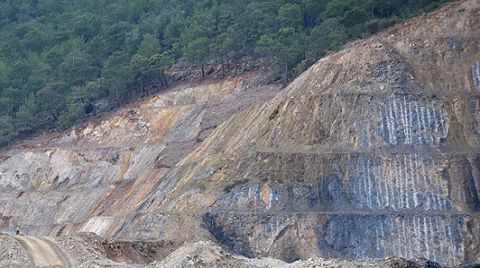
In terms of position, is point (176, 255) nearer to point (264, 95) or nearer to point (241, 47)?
point (264, 95)

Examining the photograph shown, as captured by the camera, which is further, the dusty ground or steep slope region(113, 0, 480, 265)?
steep slope region(113, 0, 480, 265)

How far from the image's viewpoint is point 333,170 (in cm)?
6347

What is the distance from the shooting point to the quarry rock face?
60.0 meters

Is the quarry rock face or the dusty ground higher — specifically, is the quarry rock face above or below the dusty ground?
below

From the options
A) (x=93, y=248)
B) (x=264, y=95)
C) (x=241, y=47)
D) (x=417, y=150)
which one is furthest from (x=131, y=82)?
(x=93, y=248)

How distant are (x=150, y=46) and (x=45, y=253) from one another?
53546 mm

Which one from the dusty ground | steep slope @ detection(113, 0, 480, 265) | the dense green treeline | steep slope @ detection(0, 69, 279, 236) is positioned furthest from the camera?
the dense green treeline

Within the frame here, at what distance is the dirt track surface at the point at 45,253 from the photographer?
4700 centimetres

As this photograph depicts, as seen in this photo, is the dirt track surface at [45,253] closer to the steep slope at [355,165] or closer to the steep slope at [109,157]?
the steep slope at [355,165]

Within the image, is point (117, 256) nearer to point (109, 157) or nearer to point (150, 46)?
point (109, 157)

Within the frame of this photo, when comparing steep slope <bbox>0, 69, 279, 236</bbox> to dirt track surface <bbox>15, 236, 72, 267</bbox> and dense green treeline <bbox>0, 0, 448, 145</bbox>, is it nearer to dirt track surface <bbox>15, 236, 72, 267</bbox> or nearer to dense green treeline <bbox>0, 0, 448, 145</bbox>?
dense green treeline <bbox>0, 0, 448, 145</bbox>

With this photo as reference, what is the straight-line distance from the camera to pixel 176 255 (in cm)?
4391

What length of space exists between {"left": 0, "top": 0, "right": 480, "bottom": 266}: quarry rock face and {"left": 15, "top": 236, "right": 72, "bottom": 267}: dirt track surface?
30.8ft

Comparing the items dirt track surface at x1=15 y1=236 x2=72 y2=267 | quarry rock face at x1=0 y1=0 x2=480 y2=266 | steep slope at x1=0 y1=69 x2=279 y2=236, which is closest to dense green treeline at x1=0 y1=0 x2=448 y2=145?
steep slope at x1=0 y1=69 x2=279 y2=236
